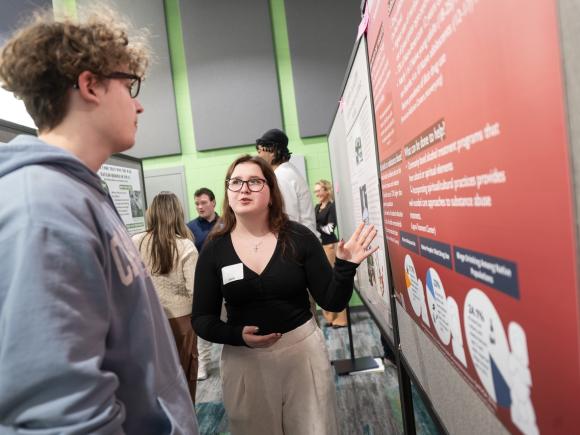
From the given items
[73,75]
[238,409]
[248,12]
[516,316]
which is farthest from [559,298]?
[248,12]

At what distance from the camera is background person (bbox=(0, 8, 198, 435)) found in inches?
20.3

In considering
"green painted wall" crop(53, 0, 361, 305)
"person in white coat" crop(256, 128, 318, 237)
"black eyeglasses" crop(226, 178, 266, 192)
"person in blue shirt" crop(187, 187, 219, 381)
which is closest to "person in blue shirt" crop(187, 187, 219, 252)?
"person in blue shirt" crop(187, 187, 219, 381)

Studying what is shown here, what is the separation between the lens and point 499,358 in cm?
59

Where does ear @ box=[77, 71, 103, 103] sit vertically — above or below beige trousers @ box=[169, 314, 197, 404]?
above

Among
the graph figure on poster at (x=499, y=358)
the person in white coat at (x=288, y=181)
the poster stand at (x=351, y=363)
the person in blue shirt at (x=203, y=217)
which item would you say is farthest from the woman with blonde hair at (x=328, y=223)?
the graph figure on poster at (x=499, y=358)

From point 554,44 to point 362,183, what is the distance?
1.32 meters

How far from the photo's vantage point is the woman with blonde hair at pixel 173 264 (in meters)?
2.33

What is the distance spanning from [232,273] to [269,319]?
22 cm

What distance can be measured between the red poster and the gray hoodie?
1.92 feet

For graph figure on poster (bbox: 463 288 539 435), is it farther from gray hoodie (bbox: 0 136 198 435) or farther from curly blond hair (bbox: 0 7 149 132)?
curly blond hair (bbox: 0 7 149 132)

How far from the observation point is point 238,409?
1392mm

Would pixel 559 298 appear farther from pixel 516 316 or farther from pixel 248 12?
pixel 248 12

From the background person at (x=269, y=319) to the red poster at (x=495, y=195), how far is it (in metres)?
0.57

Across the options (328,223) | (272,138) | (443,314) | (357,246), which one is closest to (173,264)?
(272,138)
